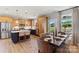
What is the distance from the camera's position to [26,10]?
2.30 meters

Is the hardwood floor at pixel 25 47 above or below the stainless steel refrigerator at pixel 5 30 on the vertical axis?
below

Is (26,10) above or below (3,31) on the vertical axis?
above

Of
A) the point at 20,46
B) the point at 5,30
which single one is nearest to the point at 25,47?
the point at 20,46

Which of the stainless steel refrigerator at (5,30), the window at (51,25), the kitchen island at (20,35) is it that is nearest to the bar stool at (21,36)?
the kitchen island at (20,35)

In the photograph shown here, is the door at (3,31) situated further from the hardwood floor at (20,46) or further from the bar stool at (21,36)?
the bar stool at (21,36)

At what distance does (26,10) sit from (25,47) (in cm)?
65

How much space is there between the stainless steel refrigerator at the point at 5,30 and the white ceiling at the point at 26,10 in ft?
0.63

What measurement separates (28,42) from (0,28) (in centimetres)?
55

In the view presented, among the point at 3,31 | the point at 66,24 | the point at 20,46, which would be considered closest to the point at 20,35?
the point at 20,46

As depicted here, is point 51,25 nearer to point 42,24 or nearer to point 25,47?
point 42,24

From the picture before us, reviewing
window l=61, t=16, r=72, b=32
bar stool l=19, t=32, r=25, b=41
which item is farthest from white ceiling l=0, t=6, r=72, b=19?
bar stool l=19, t=32, r=25, b=41

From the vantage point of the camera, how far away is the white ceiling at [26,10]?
2.26 m

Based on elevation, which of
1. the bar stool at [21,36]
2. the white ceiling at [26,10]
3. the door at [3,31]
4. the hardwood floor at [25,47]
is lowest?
the hardwood floor at [25,47]

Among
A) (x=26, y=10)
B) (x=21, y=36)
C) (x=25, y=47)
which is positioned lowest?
(x=25, y=47)
